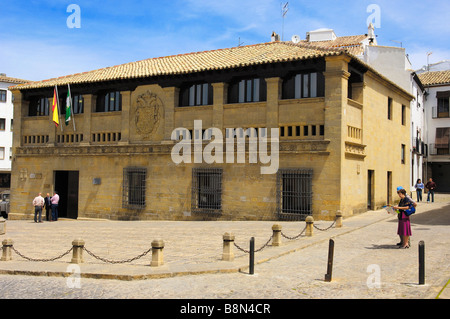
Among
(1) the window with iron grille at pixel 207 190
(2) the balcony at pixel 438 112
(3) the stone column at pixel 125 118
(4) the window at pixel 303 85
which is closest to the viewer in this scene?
(4) the window at pixel 303 85

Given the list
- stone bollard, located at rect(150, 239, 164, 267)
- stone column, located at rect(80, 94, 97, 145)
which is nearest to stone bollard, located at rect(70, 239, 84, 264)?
stone bollard, located at rect(150, 239, 164, 267)

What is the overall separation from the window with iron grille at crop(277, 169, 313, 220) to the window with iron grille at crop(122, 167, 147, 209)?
7572mm

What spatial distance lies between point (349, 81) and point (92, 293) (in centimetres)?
1651

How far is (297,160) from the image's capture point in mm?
20141

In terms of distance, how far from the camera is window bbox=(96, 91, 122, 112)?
2589cm

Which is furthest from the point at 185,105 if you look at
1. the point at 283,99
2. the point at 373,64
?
the point at 373,64

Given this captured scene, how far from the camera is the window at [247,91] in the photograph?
21578 mm

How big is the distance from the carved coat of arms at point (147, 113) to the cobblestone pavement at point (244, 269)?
8.17m

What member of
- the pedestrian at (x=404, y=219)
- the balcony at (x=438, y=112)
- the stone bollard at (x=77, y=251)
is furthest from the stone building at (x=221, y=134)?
the balcony at (x=438, y=112)

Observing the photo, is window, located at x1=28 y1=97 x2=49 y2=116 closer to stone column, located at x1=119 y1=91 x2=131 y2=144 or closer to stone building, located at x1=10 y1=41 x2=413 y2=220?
stone building, located at x1=10 y1=41 x2=413 y2=220

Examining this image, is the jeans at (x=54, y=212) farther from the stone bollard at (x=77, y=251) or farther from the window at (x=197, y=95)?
the stone bollard at (x=77, y=251)

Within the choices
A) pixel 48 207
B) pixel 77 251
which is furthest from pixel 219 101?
pixel 77 251

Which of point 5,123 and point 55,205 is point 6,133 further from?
point 55,205

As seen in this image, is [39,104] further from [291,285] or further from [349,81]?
[291,285]
